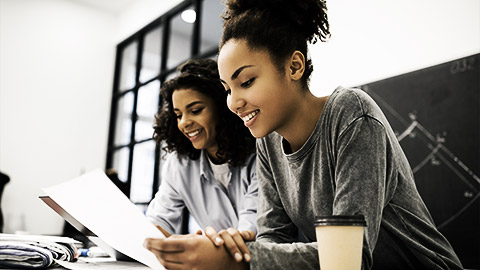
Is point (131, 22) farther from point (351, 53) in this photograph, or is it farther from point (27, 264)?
point (27, 264)

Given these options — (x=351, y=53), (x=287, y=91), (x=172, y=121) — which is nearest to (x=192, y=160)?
(x=172, y=121)

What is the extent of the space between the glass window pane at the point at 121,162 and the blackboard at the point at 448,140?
11.4 ft

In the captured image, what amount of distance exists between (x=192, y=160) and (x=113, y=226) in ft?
3.20

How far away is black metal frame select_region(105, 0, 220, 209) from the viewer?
382 centimetres

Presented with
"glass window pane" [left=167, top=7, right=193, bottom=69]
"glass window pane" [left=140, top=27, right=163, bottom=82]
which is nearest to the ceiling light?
"glass window pane" [left=167, top=7, right=193, bottom=69]

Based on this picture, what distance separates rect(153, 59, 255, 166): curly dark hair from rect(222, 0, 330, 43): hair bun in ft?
1.90

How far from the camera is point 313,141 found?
3.12 feet

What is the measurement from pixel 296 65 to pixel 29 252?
0.71 meters

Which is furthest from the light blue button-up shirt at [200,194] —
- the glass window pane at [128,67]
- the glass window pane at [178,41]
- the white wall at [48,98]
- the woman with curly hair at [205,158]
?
the glass window pane at [128,67]

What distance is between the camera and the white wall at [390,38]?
5.85 ft

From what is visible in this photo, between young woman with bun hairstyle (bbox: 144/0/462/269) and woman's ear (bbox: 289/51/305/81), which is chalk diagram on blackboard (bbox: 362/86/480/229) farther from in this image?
woman's ear (bbox: 289/51/305/81)

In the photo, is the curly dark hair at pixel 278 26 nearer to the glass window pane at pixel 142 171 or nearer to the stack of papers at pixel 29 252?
the stack of papers at pixel 29 252

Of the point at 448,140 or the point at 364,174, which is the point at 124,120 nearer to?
the point at 448,140

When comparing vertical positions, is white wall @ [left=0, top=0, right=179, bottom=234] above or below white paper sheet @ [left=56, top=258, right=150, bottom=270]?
above
